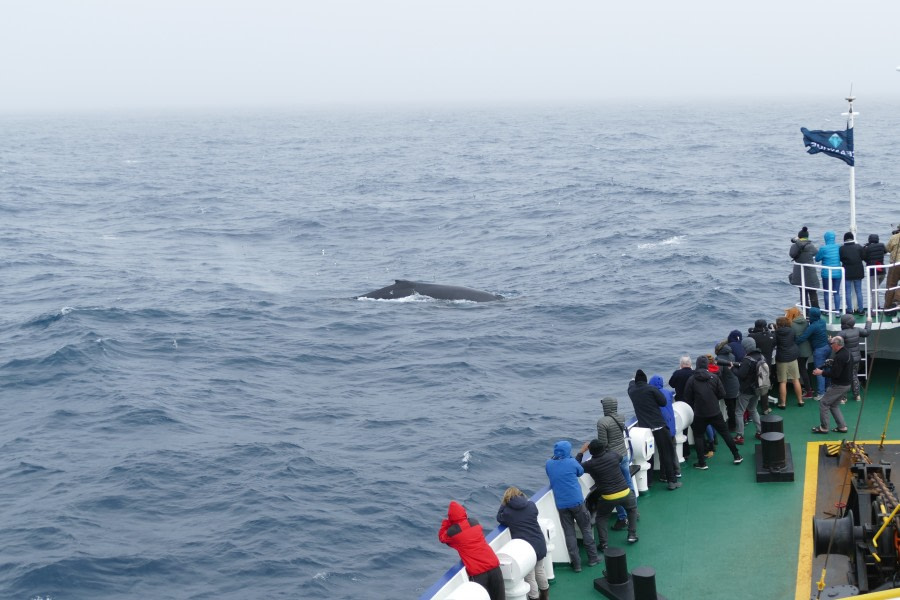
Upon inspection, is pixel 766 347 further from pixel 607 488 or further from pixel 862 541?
pixel 862 541

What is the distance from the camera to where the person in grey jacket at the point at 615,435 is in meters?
12.7

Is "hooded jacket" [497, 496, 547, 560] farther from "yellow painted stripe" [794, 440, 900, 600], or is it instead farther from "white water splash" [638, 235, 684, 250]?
"white water splash" [638, 235, 684, 250]

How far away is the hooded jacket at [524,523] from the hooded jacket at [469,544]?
2.41 feet

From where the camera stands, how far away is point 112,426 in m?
27.9

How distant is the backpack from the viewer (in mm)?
15125

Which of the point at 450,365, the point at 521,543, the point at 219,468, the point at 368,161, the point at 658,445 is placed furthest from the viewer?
the point at 368,161

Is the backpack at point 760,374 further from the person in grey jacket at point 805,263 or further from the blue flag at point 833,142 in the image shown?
the blue flag at point 833,142

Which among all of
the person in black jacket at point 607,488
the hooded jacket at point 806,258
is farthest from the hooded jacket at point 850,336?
the person in black jacket at point 607,488

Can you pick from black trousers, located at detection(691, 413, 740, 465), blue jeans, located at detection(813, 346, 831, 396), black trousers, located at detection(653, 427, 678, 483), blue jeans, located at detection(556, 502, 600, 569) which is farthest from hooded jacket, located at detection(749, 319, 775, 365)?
blue jeans, located at detection(556, 502, 600, 569)

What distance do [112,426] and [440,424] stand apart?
8654 mm

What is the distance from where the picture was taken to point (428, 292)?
140 feet

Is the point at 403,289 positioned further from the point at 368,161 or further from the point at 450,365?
the point at 368,161

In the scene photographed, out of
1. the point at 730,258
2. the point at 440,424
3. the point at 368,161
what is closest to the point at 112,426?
the point at 440,424

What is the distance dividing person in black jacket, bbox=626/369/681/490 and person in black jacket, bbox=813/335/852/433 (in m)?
2.72
